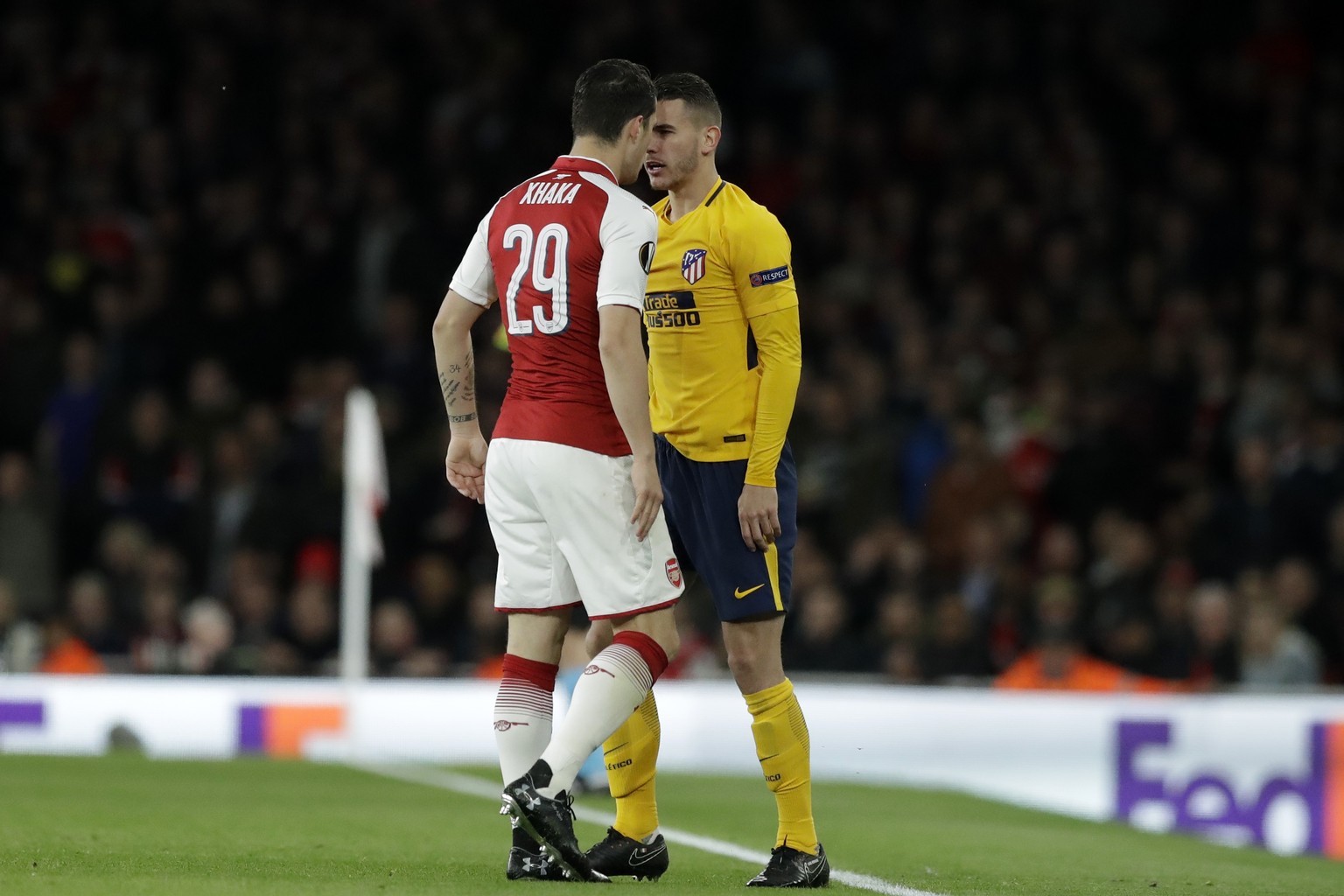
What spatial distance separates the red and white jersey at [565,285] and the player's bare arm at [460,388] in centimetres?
16

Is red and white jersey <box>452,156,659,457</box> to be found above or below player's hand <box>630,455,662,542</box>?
above

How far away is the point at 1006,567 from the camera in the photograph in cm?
1314

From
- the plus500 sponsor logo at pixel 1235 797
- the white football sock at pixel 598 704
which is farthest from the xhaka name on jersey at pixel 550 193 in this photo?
the plus500 sponsor logo at pixel 1235 797

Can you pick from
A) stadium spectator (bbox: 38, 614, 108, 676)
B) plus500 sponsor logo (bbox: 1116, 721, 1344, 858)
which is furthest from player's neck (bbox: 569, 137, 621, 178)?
stadium spectator (bbox: 38, 614, 108, 676)

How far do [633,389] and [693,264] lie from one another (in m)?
0.66

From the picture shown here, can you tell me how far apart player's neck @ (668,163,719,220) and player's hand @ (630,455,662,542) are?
3.15 ft

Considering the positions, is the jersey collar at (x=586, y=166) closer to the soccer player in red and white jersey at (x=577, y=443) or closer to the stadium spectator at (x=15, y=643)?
the soccer player in red and white jersey at (x=577, y=443)

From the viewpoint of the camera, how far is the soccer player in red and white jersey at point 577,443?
5512 mm

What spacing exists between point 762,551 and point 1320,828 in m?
5.20

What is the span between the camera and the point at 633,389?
5.46 meters

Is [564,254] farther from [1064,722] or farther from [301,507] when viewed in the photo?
[301,507]

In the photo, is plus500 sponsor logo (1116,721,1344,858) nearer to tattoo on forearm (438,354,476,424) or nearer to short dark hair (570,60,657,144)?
tattoo on forearm (438,354,476,424)

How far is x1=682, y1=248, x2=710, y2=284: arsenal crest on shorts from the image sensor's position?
596cm

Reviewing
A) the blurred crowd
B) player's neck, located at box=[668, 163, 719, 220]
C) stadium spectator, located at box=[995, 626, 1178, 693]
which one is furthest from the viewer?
the blurred crowd
